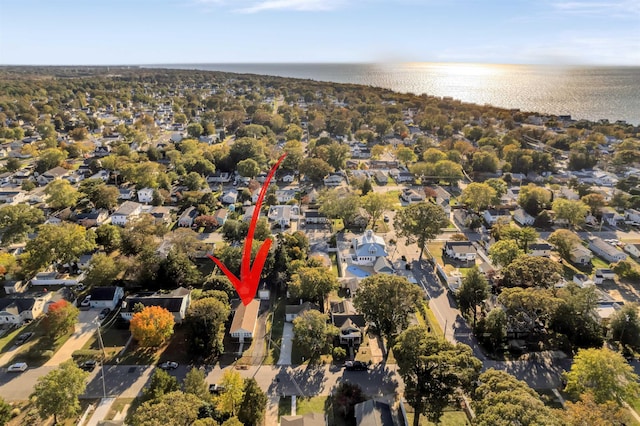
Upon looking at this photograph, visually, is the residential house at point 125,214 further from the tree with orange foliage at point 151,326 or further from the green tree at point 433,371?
the green tree at point 433,371

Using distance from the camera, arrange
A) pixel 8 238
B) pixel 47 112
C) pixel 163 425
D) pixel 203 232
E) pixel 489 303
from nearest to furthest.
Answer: pixel 163 425 → pixel 489 303 → pixel 8 238 → pixel 203 232 → pixel 47 112

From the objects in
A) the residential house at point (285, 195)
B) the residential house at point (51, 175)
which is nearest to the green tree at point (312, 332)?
the residential house at point (285, 195)

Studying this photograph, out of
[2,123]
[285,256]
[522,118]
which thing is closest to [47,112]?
[2,123]

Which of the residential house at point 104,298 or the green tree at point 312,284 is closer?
the green tree at point 312,284

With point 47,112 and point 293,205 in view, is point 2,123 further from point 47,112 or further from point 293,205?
point 293,205

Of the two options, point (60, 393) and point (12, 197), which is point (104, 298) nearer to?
point (60, 393)

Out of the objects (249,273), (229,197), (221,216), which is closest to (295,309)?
(249,273)

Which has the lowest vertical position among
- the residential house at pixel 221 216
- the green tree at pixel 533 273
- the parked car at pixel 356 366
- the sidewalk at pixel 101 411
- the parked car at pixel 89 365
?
the parked car at pixel 356 366
